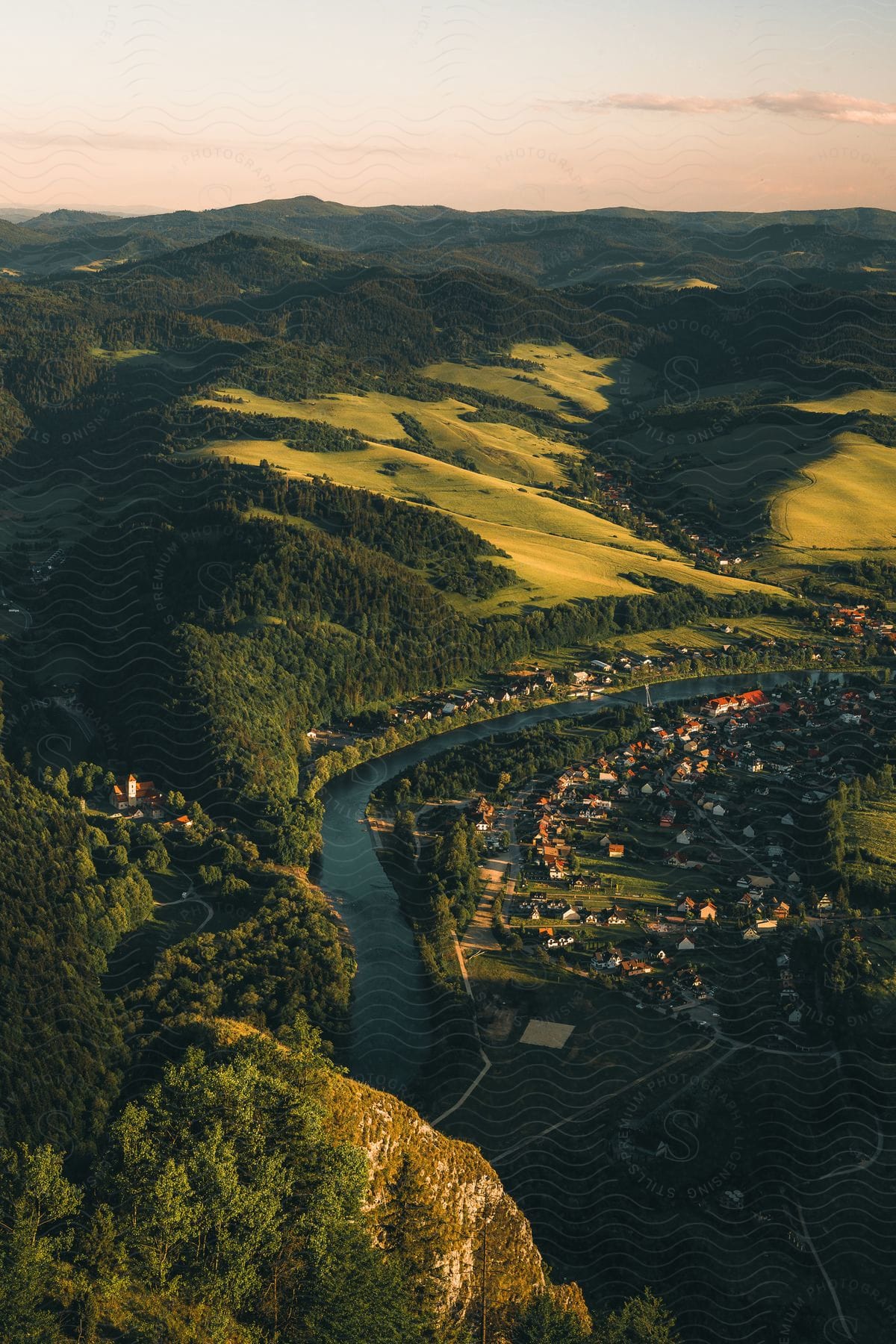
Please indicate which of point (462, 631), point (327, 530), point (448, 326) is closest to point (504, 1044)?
point (462, 631)

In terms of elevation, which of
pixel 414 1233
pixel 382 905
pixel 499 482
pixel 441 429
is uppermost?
pixel 414 1233

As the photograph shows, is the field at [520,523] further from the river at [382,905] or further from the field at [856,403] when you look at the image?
the field at [856,403]

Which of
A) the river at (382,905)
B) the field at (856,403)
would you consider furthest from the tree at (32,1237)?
the field at (856,403)

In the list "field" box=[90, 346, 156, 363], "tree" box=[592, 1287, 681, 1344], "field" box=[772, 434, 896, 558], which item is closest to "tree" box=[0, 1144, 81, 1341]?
"tree" box=[592, 1287, 681, 1344]

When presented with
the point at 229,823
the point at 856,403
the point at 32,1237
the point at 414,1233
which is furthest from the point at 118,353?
the point at 32,1237

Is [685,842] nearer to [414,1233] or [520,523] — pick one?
[414,1233]

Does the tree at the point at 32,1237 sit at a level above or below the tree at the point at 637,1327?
above

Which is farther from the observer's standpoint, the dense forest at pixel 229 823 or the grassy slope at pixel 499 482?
the grassy slope at pixel 499 482
